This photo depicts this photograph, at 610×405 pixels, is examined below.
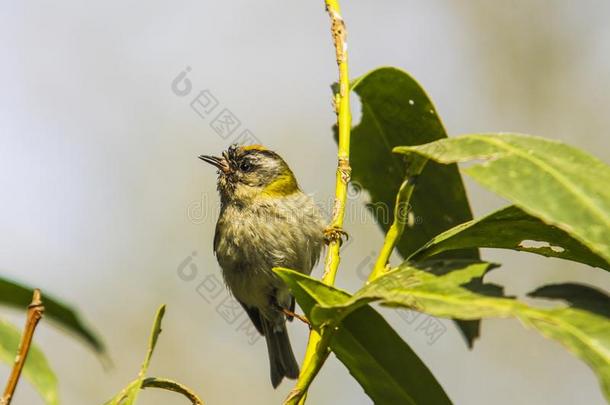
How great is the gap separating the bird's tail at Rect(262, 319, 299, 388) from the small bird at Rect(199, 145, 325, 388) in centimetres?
56

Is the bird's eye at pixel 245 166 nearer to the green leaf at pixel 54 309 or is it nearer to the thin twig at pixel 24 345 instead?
the green leaf at pixel 54 309

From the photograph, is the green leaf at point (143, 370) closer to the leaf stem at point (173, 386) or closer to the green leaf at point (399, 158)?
the leaf stem at point (173, 386)

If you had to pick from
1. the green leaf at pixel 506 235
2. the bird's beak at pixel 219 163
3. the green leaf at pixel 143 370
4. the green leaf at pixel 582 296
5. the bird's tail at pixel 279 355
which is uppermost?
the bird's beak at pixel 219 163

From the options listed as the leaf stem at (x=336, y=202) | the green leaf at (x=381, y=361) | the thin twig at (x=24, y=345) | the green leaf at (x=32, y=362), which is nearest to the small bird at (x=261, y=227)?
the leaf stem at (x=336, y=202)

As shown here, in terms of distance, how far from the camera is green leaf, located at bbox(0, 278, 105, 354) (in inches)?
58.6

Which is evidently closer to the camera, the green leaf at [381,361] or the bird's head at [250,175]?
the green leaf at [381,361]

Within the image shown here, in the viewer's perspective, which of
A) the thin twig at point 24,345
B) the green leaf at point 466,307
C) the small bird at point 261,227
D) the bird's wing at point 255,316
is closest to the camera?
the thin twig at point 24,345

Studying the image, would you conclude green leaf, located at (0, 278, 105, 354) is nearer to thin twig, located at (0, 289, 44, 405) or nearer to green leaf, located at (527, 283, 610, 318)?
thin twig, located at (0, 289, 44, 405)

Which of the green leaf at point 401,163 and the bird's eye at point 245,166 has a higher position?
the bird's eye at point 245,166

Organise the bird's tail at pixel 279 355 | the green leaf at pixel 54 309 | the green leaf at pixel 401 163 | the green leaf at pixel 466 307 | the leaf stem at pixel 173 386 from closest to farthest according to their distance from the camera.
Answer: the green leaf at pixel 466 307
the green leaf at pixel 54 309
the leaf stem at pixel 173 386
the green leaf at pixel 401 163
the bird's tail at pixel 279 355

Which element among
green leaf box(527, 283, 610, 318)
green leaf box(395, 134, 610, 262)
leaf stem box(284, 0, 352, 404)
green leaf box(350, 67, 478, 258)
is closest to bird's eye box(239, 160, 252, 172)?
green leaf box(350, 67, 478, 258)

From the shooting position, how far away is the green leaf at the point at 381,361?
1.84 meters

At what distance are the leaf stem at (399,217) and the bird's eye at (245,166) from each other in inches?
133

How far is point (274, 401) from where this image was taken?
7.77 metres
